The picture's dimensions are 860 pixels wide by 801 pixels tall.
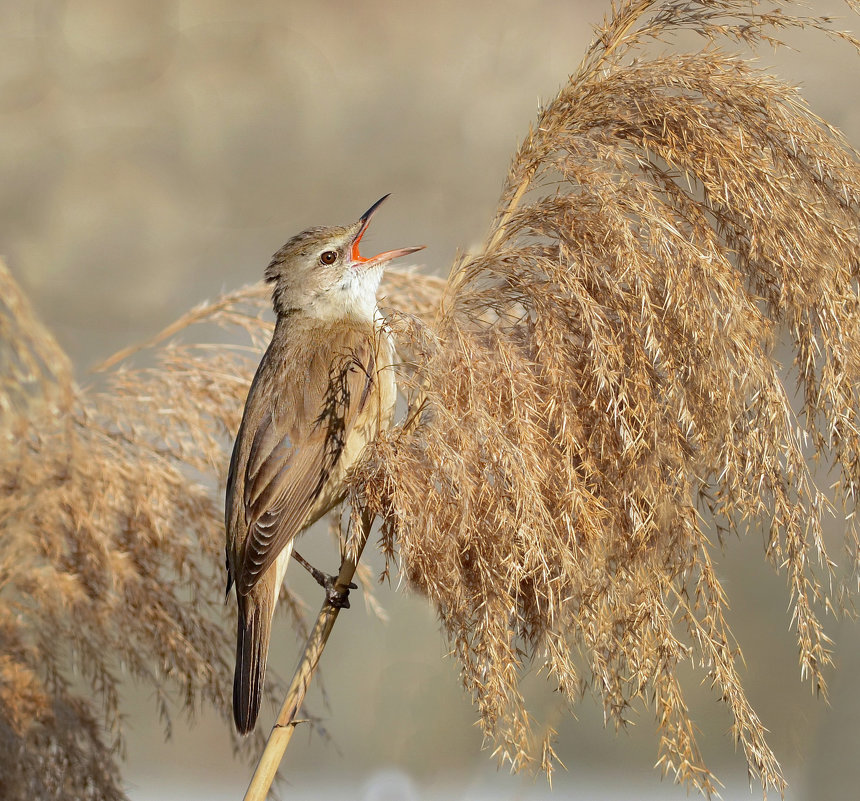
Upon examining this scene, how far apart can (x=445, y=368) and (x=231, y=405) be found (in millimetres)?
628

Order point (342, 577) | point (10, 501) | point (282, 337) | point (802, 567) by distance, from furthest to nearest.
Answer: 1. point (282, 337)
2. point (10, 501)
3. point (342, 577)
4. point (802, 567)

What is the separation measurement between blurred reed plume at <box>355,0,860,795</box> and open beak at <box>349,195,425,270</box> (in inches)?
12.8

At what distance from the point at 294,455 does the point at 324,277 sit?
1.60ft

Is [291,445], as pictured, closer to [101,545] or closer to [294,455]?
[294,455]

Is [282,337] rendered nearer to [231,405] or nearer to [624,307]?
[231,405]

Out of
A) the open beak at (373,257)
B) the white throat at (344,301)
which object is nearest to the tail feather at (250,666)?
the open beak at (373,257)

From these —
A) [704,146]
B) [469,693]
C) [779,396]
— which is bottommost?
[469,693]

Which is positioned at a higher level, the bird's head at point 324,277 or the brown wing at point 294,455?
the bird's head at point 324,277

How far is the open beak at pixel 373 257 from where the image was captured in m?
1.29

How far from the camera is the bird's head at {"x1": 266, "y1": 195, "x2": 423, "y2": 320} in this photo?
1.59m

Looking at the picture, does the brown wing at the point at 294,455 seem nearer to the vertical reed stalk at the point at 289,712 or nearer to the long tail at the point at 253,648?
the long tail at the point at 253,648

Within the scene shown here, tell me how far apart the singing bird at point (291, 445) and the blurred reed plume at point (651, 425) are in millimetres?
173

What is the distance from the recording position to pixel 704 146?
915 mm

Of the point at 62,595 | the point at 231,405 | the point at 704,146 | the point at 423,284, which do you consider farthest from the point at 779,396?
the point at 62,595
